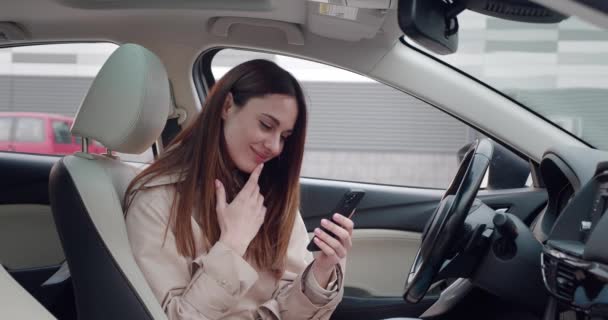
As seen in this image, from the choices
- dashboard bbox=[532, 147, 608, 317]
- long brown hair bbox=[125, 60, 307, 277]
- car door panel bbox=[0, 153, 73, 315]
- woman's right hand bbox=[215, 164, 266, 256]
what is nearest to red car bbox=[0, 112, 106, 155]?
car door panel bbox=[0, 153, 73, 315]

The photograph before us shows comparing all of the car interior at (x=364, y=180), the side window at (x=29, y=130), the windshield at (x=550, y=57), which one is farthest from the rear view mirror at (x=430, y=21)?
the side window at (x=29, y=130)

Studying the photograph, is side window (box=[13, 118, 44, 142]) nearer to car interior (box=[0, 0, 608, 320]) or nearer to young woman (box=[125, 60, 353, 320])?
car interior (box=[0, 0, 608, 320])

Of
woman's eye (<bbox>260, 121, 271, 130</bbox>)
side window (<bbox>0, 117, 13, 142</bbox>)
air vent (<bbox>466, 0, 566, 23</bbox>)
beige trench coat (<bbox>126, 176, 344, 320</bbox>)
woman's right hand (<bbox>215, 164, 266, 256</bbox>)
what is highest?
air vent (<bbox>466, 0, 566, 23</bbox>)

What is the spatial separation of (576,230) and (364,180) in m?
1.32

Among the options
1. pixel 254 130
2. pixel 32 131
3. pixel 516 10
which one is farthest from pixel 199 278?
pixel 32 131

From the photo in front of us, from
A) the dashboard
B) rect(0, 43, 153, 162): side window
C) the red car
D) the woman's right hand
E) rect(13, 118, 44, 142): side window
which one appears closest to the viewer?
the dashboard

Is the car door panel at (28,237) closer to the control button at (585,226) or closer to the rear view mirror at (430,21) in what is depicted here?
the control button at (585,226)

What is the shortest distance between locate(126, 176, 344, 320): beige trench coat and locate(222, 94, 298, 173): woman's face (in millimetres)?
160

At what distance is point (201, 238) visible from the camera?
1584 millimetres

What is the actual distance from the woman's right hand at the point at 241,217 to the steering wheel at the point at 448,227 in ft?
1.19

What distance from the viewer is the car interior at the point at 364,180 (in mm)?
1351

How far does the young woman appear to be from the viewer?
57.4 inches

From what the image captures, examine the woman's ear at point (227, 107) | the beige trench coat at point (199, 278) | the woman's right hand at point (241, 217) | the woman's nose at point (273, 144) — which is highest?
the woman's ear at point (227, 107)

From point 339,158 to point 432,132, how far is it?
3.64ft
